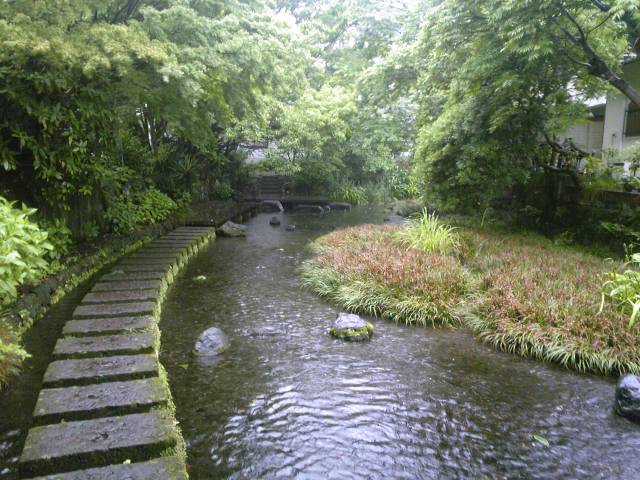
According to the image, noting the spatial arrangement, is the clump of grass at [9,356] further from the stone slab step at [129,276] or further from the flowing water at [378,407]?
the stone slab step at [129,276]

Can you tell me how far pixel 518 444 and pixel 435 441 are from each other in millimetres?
656

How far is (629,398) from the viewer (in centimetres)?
413

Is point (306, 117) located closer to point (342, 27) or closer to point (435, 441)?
point (342, 27)

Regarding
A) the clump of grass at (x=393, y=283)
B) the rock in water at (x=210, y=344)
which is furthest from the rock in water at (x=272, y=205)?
the rock in water at (x=210, y=344)

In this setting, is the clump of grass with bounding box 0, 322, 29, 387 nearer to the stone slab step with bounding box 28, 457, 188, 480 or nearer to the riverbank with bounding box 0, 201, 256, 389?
the riverbank with bounding box 0, 201, 256, 389

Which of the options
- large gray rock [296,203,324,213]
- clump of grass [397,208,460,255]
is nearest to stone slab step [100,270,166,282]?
clump of grass [397,208,460,255]

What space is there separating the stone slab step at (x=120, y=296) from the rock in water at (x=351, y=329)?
7.69ft

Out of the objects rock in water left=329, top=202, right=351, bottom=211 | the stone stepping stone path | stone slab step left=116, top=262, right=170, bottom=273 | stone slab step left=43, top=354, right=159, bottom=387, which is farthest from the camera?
rock in water left=329, top=202, right=351, bottom=211

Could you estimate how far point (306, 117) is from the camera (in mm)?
18141

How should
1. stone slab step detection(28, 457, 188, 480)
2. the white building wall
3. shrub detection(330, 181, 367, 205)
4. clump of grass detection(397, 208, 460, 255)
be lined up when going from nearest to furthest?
stone slab step detection(28, 457, 188, 480)
clump of grass detection(397, 208, 460, 255)
the white building wall
shrub detection(330, 181, 367, 205)

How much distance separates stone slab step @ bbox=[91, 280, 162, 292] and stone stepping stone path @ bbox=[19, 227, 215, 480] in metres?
0.57

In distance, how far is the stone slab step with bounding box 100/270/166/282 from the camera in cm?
673

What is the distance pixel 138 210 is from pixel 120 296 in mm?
5378

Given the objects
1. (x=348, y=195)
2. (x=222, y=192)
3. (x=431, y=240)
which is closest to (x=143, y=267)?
(x=431, y=240)
